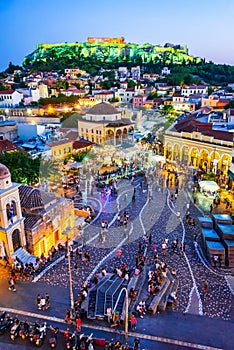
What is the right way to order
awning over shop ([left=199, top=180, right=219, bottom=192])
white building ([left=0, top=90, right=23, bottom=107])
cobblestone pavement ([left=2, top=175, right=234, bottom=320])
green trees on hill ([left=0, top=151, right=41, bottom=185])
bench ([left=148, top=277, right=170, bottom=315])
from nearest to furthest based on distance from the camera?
bench ([left=148, top=277, right=170, bottom=315]), cobblestone pavement ([left=2, top=175, right=234, bottom=320]), green trees on hill ([left=0, top=151, right=41, bottom=185]), awning over shop ([left=199, top=180, right=219, bottom=192]), white building ([left=0, top=90, right=23, bottom=107])

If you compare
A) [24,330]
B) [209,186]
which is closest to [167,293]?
[24,330]

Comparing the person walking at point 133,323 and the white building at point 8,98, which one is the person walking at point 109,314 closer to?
the person walking at point 133,323

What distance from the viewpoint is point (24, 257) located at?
16.1m

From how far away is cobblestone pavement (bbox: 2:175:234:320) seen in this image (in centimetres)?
1330

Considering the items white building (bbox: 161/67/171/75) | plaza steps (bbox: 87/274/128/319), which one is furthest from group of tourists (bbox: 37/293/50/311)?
white building (bbox: 161/67/171/75)

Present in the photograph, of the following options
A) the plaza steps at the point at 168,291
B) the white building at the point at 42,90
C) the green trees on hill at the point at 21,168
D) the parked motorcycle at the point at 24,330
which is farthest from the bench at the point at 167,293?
the white building at the point at 42,90

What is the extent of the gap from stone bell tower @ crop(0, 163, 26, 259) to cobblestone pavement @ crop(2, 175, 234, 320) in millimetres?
2457

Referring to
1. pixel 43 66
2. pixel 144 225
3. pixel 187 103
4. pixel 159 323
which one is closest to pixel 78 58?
pixel 43 66

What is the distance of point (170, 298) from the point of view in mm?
13094

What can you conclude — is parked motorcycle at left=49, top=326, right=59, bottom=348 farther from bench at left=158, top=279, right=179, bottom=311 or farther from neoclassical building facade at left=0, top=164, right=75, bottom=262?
bench at left=158, top=279, right=179, bottom=311

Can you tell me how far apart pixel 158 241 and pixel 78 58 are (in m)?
126

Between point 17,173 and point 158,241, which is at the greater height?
point 17,173

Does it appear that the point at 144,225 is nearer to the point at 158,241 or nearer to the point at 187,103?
the point at 158,241

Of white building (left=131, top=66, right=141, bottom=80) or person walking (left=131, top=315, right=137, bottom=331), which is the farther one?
white building (left=131, top=66, right=141, bottom=80)
